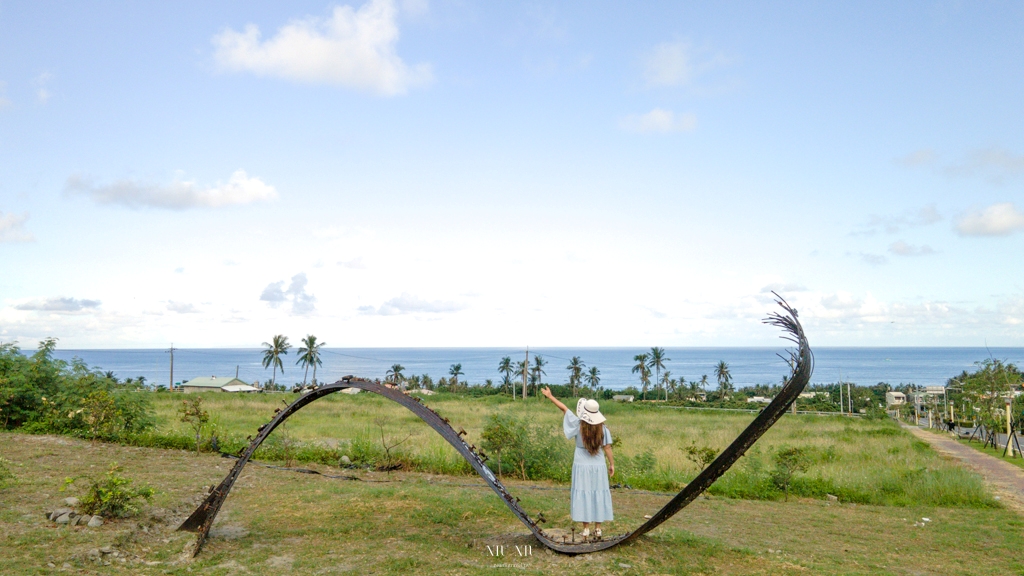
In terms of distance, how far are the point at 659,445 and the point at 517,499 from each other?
1555 cm

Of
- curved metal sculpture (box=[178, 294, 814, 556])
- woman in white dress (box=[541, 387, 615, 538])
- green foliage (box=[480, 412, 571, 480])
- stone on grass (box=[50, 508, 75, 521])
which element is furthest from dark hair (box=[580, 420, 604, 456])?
stone on grass (box=[50, 508, 75, 521])

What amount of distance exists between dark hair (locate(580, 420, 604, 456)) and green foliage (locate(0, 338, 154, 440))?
1195 cm

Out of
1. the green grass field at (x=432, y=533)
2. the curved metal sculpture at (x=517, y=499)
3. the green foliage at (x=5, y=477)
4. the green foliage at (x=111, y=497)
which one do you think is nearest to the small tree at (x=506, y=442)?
the green grass field at (x=432, y=533)

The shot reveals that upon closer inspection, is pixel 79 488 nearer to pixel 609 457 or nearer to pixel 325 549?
pixel 325 549

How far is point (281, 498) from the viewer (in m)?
9.50

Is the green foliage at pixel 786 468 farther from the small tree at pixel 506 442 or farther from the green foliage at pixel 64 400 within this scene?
the green foliage at pixel 64 400

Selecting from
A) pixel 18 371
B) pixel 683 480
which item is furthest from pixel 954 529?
pixel 18 371

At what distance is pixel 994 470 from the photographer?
15977 millimetres

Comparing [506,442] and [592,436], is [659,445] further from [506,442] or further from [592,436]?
[592,436]

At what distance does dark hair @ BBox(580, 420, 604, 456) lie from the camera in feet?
22.1

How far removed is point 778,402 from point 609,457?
7.36 ft

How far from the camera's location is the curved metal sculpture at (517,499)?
196 inches

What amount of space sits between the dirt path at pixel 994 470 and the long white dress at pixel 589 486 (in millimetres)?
8962

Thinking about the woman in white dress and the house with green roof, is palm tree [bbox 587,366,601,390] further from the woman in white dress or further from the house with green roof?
the woman in white dress
